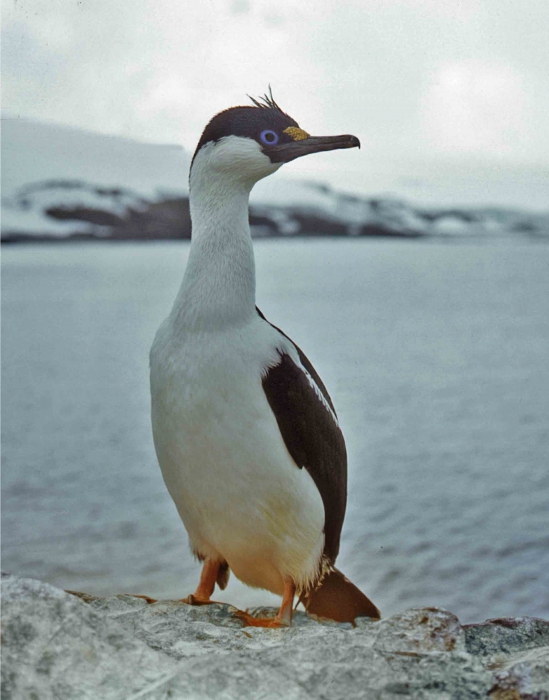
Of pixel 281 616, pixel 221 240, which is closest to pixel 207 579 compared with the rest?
pixel 281 616

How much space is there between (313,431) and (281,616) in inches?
19.1

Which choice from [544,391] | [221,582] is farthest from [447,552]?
[221,582]

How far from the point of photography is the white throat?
2.13m

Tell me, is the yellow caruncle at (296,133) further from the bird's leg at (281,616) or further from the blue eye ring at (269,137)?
the bird's leg at (281,616)

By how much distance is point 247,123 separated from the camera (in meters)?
2.21

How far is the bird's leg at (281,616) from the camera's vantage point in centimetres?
213

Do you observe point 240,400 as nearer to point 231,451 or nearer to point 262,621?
point 231,451

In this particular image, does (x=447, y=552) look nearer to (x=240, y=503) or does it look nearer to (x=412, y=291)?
(x=412, y=291)

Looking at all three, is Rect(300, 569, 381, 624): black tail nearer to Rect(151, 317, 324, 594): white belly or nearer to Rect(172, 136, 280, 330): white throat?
Rect(151, 317, 324, 594): white belly

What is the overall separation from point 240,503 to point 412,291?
224 cm

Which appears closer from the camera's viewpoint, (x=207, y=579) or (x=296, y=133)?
(x=296, y=133)

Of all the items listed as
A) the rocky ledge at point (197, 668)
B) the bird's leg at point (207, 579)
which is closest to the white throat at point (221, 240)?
the bird's leg at point (207, 579)

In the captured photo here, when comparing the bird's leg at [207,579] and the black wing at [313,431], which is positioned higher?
the black wing at [313,431]

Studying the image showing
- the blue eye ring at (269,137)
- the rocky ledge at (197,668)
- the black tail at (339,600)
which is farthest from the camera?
the black tail at (339,600)
